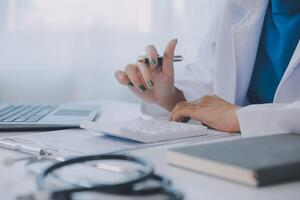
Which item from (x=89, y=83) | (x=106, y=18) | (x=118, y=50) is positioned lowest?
(x=89, y=83)

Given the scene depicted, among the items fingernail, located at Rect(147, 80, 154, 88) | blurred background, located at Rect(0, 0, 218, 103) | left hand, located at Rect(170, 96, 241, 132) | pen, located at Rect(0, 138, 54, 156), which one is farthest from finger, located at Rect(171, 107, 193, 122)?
blurred background, located at Rect(0, 0, 218, 103)

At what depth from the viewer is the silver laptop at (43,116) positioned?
95 cm

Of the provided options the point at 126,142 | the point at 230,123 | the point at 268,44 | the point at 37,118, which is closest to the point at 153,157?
the point at 126,142

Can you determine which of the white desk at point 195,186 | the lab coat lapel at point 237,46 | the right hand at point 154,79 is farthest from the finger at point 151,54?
the white desk at point 195,186

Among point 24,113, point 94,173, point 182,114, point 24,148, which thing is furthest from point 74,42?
point 94,173

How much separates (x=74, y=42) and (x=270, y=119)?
1120mm

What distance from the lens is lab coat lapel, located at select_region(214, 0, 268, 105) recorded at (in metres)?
1.18

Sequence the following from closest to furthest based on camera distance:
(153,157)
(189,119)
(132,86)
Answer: (153,157) < (189,119) < (132,86)

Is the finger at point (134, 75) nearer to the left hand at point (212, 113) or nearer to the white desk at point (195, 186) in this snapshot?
the left hand at point (212, 113)

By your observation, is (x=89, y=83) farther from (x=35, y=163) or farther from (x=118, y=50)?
(x=35, y=163)

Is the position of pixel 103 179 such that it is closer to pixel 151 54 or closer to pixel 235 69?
pixel 151 54

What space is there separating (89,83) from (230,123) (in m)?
0.96

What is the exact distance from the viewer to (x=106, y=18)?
175cm

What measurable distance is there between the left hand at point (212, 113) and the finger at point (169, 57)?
0.11 meters
